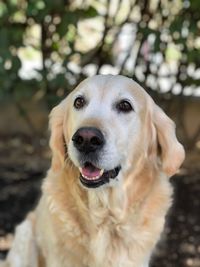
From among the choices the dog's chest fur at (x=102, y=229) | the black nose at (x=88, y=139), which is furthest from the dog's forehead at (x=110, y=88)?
the dog's chest fur at (x=102, y=229)

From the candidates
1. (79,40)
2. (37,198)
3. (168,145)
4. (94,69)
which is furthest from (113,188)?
(94,69)

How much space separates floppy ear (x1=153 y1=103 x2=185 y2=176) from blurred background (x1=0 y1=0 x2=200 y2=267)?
125 cm

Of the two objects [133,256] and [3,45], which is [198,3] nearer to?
[3,45]

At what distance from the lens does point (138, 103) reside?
358cm

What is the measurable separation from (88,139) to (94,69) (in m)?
2.81

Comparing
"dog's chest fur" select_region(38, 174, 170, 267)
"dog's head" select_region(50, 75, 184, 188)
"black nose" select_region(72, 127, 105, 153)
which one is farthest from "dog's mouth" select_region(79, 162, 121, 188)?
"dog's chest fur" select_region(38, 174, 170, 267)

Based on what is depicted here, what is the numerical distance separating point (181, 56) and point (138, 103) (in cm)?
218

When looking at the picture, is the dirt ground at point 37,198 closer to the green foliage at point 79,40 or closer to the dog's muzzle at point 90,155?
the green foliage at point 79,40

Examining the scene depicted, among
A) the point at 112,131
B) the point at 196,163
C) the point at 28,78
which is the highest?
the point at 112,131

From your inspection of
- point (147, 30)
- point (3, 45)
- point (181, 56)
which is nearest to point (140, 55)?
point (181, 56)

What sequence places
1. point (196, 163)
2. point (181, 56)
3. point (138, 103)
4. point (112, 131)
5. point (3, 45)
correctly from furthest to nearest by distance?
point (196, 163) < point (181, 56) < point (3, 45) < point (138, 103) < point (112, 131)

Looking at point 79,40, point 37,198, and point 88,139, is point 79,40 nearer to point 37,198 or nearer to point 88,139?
point 37,198

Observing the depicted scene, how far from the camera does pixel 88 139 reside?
325 centimetres

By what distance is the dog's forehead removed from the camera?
139 inches
